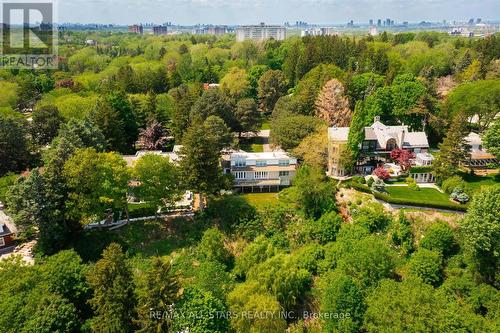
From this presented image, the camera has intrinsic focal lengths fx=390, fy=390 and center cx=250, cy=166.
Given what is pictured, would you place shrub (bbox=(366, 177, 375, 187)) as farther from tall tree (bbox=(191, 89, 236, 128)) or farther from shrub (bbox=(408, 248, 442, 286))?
tall tree (bbox=(191, 89, 236, 128))

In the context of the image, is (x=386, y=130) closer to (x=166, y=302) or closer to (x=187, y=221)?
(x=187, y=221)

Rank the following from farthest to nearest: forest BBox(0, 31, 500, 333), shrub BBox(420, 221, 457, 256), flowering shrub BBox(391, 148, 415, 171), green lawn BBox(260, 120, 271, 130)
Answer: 1. green lawn BBox(260, 120, 271, 130)
2. flowering shrub BBox(391, 148, 415, 171)
3. shrub BBox(420, 221, 457, 256)
4. forest BBox(0, 31, 500, 333)

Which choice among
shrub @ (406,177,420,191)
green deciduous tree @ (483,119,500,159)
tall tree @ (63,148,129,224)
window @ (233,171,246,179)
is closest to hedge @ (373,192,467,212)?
shrub @ (406,177,420,191)

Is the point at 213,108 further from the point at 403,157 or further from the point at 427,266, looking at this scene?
the point at 427,266

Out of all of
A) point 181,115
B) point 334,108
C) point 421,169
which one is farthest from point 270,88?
point 421,169

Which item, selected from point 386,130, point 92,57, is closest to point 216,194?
point 386,130

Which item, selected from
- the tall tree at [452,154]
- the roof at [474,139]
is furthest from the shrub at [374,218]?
the roof at [474,139]
